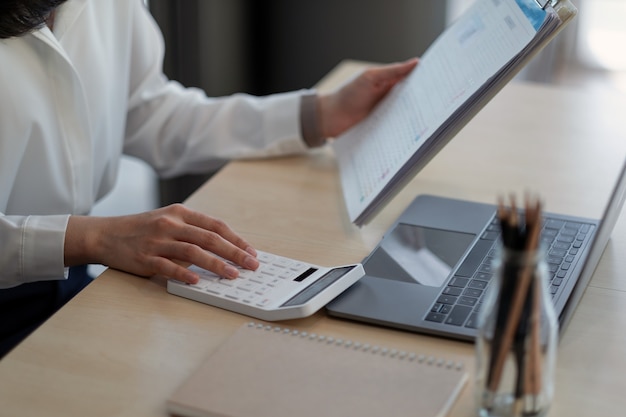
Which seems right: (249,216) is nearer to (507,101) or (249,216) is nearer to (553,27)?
(553,27)

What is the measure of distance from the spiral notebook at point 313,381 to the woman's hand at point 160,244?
147 mm

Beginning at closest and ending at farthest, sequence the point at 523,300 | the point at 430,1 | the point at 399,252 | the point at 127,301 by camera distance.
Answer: the point at 523,300 → the point at 127,301 → the point at 399,252 → the point at 430,1

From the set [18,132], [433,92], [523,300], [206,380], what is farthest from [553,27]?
[18,132]

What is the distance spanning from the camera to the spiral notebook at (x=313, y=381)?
0.78m

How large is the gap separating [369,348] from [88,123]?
631 millimetres

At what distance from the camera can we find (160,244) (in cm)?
104

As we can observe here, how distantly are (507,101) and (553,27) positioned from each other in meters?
0.66

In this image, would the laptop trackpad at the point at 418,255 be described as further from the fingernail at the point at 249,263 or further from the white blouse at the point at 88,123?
the white blouse at the point at 88,123

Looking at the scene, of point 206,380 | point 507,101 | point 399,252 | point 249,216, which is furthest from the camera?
point 507,101

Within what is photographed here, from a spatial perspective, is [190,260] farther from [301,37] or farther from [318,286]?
[301,37]

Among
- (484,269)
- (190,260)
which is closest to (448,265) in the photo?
(484,269)

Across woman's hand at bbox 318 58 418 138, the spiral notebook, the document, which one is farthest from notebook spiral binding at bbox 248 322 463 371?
woman's hand at bbox 318 58 418 138

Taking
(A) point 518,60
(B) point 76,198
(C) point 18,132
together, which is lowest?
(B) point 76,198

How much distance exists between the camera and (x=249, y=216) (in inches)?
48.6
